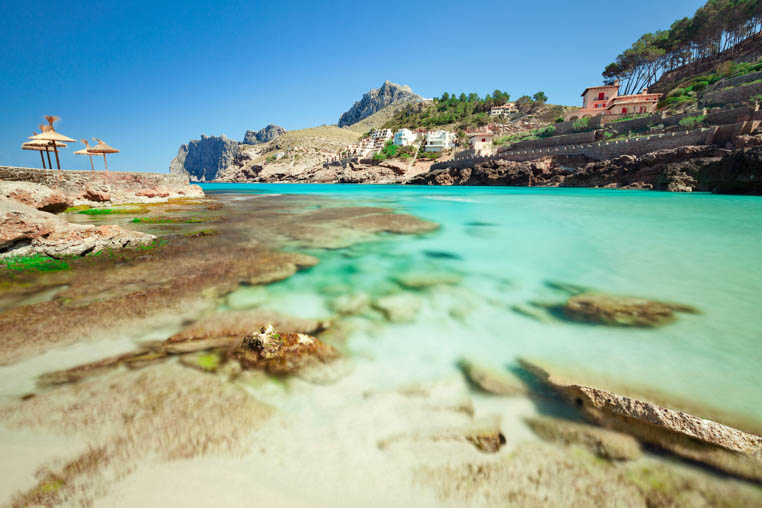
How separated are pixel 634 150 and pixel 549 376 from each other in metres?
40.0

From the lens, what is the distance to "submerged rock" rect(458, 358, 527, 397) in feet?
8.26

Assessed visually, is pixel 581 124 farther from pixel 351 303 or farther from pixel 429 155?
pixel 351 303

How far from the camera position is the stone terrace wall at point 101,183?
41.4 feet

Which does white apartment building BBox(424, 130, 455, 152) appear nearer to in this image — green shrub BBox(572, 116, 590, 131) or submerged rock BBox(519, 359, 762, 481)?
green shrub BBox(572, 116, 590, 131)

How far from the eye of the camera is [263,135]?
18800 centimetres

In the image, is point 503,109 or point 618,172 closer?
point 618,172

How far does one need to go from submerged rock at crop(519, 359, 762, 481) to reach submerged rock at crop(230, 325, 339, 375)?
2253 mm

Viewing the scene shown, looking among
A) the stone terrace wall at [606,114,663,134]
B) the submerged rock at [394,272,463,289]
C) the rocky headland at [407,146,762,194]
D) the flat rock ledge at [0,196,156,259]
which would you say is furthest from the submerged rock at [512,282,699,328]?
the stone terrace wall at [606,114,663,134]

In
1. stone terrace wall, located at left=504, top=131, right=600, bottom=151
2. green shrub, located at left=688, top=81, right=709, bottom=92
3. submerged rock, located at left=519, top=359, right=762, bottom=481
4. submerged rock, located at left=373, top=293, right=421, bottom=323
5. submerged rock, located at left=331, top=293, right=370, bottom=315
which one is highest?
green shrub, located at left=688, top=81, right=709, bottom=92

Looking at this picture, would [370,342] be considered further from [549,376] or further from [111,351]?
[111,351]

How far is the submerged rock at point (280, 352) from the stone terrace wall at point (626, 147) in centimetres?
3757

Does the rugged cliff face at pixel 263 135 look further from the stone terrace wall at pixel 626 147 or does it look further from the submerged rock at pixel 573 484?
the submerged rock at pixel 573 484

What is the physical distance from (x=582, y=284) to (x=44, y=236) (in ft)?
33.7

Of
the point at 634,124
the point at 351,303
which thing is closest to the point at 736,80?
the point at 634,124
